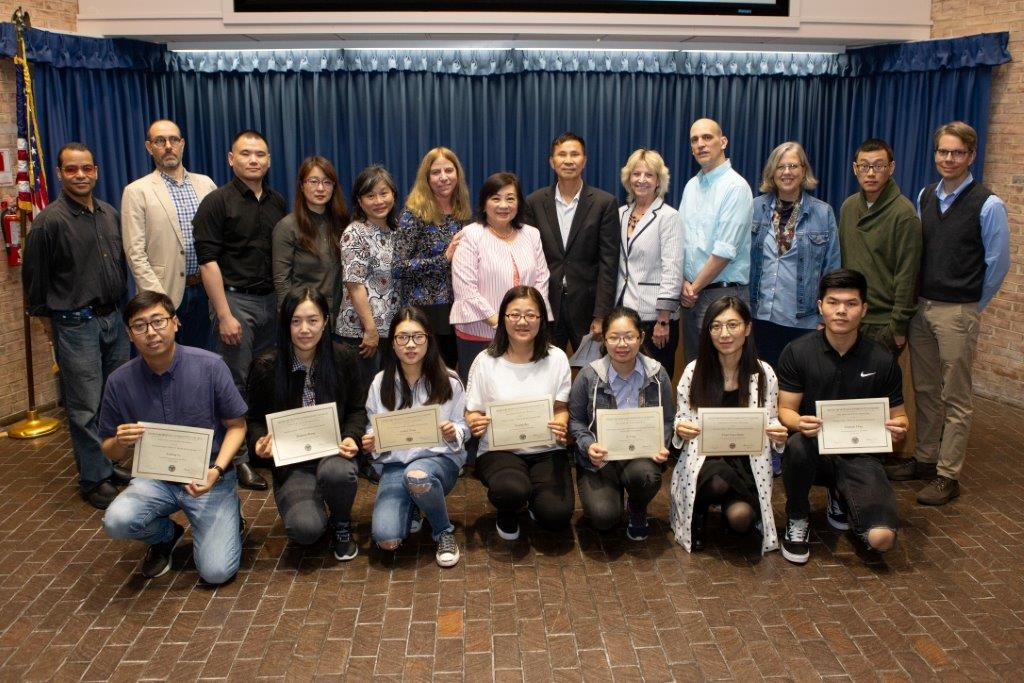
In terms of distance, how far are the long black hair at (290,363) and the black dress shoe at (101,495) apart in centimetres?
127

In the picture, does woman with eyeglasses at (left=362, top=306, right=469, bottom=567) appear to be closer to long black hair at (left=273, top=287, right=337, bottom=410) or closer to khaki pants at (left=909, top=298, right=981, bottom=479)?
long black hair at (left=273, top=287, right=337, bottom=410)

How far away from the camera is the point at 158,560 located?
357 cm

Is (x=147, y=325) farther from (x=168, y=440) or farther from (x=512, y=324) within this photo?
(x=512, y=324)

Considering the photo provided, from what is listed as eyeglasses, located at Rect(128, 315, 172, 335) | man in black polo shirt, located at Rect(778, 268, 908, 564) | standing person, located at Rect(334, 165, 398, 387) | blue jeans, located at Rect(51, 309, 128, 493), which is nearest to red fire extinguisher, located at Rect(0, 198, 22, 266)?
blue jeans, located at Rect(51, 309, 128, 493)

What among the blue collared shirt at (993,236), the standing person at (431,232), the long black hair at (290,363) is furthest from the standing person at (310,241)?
the blue collared shirt at (993,236)

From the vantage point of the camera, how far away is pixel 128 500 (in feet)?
11.3

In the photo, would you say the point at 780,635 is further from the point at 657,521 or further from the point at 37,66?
the point at 37,66

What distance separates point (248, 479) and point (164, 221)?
155 centimetres

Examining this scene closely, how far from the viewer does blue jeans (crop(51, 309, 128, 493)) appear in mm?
4324

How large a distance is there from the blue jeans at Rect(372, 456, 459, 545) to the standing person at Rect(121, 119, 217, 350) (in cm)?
165

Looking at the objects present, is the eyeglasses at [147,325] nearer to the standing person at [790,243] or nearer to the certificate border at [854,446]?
the certificate border at [854,446]

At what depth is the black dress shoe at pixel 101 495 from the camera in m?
4.28

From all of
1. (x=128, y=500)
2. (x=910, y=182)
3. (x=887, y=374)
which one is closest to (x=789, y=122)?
(x=910, y=182)

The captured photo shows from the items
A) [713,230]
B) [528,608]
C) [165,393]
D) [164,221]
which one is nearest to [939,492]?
[713,230]
